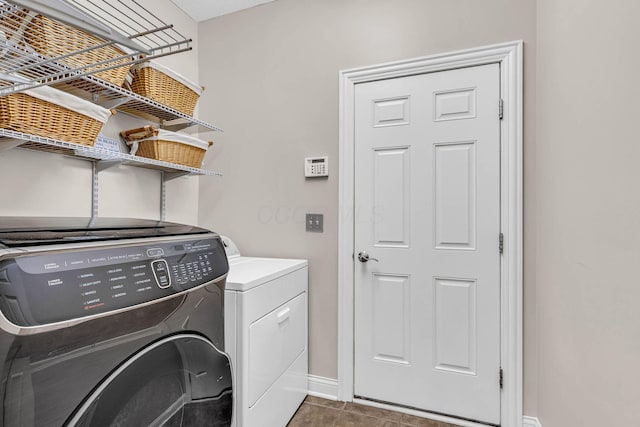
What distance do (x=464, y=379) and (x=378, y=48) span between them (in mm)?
1978

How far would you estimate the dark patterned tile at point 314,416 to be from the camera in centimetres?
176

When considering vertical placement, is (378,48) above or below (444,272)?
above

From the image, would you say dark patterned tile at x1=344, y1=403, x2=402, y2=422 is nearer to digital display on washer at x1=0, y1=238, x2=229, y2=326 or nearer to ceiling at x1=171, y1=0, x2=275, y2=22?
digital display on washer at x1=0, y1=238, x2=229, y2=326

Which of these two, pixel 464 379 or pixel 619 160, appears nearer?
pixel 619 160

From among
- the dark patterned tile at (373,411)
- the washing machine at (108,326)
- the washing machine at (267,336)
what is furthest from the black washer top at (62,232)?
the dark patterned tile at (373,411)

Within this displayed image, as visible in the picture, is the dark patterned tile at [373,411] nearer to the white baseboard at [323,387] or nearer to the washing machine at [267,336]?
the white baseboard at [323,387]

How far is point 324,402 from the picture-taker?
6.46ft

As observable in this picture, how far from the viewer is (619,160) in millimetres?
934

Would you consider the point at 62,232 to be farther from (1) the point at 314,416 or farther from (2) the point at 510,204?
(2) the point at 510,204

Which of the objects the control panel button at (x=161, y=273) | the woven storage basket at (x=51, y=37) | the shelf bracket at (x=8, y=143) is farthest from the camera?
the shelf bracket at (x=8, y=143)

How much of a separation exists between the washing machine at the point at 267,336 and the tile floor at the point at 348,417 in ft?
0.23

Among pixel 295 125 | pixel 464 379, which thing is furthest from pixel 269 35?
pixel 464 379

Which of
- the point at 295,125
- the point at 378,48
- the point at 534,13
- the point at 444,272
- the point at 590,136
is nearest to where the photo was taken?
the point at 590,136

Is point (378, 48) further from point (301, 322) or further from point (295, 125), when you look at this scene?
point (301, 322)
